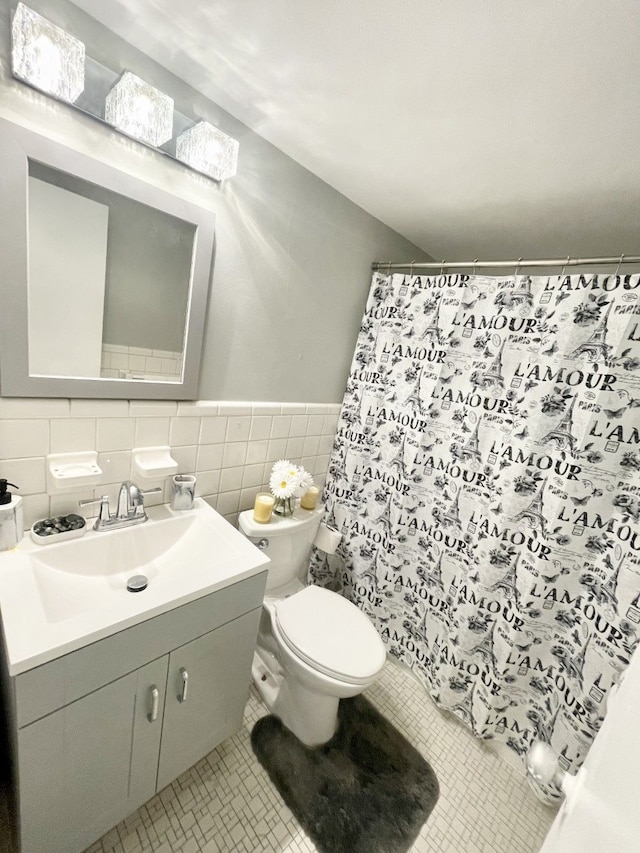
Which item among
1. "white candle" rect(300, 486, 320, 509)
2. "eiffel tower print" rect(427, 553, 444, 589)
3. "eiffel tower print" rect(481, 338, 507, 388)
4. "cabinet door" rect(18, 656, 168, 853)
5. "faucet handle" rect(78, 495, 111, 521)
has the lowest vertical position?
"cabinet door" rect(18, 656, 168, 853)

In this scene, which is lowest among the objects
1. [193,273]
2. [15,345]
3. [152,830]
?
[152,830]

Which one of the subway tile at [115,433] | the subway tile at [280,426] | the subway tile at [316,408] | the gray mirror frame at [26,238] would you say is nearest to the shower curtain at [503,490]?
the subway tile at [316,408]

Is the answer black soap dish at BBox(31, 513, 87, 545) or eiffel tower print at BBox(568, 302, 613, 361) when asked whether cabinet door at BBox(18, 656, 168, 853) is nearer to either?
black soap dish at BBox(31, 513, 87, 545)

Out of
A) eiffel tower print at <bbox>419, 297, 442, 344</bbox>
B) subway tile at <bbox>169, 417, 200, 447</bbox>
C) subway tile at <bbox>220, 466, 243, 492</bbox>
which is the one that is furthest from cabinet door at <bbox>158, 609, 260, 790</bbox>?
eiffel tower print at <bbox>419, 297, 442, 344</bbox>

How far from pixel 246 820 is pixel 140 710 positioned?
60 cm

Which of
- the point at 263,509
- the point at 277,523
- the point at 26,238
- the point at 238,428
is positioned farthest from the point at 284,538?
the point at 26,238

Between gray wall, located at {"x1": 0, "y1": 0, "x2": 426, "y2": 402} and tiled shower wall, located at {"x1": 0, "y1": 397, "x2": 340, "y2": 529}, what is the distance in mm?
108

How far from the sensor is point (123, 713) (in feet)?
2.77

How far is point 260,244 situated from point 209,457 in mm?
832

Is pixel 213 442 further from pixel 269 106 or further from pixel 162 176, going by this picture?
pixel 269 106

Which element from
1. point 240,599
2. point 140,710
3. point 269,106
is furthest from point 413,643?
point 269,106

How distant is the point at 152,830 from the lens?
1.02m

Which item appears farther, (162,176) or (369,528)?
(369,528)

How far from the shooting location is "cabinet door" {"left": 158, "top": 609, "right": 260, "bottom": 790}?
944 millimetres
